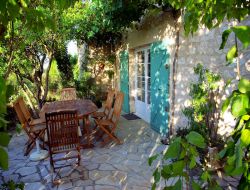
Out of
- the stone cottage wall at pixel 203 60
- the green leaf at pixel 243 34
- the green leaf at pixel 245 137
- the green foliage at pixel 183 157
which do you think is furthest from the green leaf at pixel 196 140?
the stone cottage wall at pixel 203 60

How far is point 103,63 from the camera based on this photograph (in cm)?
997

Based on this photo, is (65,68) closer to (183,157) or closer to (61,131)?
(61,131)

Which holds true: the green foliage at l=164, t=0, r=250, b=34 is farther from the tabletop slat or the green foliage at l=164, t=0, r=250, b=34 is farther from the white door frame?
the white door frame

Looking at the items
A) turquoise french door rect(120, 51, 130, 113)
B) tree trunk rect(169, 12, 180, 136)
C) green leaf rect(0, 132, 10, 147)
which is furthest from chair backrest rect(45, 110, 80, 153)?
turquoise french door rect(120, 51, 130, 113)

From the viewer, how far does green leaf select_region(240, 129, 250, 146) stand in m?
0.69

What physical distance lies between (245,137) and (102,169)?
3788 millimetres

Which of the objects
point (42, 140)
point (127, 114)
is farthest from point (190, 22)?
point (127, 114)

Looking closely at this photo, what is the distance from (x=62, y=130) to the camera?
3795 mm

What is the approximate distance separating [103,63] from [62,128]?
21.1 feet

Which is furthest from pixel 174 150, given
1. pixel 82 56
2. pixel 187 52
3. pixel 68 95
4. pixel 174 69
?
pixel 82 56

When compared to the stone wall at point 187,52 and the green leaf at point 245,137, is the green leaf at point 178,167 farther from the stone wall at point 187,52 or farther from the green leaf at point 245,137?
the stone wall at point 187,52

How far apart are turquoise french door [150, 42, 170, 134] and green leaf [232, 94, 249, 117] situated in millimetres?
4963

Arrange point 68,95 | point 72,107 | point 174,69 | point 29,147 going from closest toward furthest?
point 29,147, point 174,69, point 72,107, point 68,95

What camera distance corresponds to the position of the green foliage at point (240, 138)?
27.5 inches
